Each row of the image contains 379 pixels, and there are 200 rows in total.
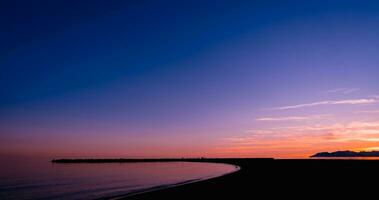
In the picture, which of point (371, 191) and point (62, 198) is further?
point (62, 198)

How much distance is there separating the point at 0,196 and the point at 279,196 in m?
23.2

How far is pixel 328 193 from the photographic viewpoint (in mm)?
20688

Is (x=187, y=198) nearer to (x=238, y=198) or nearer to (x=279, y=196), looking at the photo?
(x=238, y=198)

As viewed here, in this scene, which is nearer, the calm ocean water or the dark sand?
the dark sand

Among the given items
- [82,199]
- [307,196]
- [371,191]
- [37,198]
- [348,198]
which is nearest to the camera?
[348,198]

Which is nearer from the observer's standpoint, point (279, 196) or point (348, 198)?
point (348, 198)

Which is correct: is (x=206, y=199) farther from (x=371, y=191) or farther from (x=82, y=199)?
(x=82, y=199)

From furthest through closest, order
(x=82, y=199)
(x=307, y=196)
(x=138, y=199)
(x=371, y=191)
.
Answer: (x=82, y=199), (x=138, y=199), (x=371, y=191), (x=307, y=196)

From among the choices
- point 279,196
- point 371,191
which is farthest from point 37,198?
point 371,191

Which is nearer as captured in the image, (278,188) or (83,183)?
(278,188)

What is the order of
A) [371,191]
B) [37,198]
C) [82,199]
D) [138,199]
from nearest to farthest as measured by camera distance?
1. [371,191]
2. [138,199]
3. [82,199]
4. [37,198]

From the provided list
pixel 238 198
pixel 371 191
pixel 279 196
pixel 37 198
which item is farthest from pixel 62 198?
pixel 371 191

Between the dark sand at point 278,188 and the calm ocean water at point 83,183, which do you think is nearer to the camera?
the dark sand at point 278,188

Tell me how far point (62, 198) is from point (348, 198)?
20.6m
